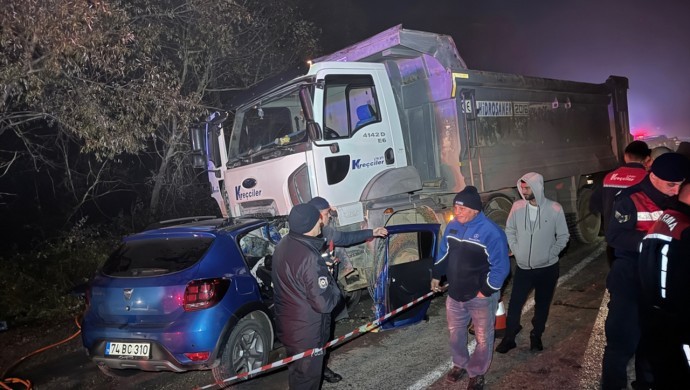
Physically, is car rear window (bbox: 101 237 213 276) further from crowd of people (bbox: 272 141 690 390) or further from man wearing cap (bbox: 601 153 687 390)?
man wearing cap (bbox: 601 153 687 390)

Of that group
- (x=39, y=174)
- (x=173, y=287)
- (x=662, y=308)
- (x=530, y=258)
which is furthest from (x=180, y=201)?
(x=662, y=308)

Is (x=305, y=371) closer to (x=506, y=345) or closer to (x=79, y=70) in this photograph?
(x=506, y=345)

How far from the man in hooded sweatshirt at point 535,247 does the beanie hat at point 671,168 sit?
104cm

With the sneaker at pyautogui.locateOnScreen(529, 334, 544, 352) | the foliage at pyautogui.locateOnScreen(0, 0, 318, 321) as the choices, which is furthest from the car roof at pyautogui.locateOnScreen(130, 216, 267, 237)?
the sneaker at pyautogui.locateOnScreen(529, 334, 544, 352)

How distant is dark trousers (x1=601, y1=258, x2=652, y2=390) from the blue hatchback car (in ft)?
9.22

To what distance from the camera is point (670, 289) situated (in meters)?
2.42

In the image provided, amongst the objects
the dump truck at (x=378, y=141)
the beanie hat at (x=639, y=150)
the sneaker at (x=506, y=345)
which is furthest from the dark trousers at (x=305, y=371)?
the beanie hat at (x=639, y=150)

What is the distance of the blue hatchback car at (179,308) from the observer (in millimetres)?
3658

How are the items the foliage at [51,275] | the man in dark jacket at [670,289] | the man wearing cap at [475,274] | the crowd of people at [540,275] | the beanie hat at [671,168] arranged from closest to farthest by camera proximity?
the man in dark jacket at [670,289], the crowd of people at [540,275], the beanie hat at [671,168], the man wearing cap at [475,274], the foliage at [51,275]

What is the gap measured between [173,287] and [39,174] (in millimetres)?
10665

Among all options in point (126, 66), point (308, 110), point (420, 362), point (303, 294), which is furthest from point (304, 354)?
point (126, 66)

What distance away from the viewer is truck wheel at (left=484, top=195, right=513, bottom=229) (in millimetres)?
6422

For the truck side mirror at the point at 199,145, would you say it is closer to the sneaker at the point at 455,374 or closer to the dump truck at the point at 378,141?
the dump truck at the point at 378,141

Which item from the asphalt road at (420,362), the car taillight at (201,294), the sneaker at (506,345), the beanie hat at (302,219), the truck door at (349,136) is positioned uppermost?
the truck door at (349,136)
